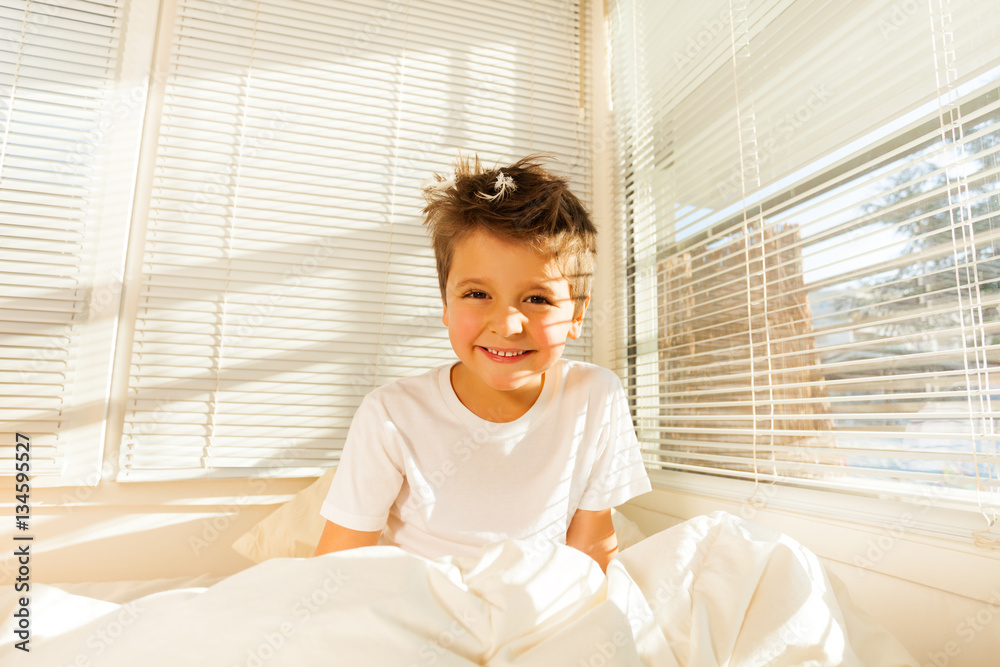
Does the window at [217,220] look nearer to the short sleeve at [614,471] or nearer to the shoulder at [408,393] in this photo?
the shoulder at [408,393]

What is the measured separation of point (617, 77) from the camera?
2.05 m

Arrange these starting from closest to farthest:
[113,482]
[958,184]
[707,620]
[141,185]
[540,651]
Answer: [540,651] < [707,620] < [958,184] < [113,482] < [141,185]

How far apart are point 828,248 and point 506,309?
0.61 m

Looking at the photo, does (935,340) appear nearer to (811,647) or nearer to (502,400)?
(811,647)

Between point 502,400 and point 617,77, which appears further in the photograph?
point 617,77

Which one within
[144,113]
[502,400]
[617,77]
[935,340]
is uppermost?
[617,77]

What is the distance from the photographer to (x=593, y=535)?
118cm

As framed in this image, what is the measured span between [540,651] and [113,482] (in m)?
1.41

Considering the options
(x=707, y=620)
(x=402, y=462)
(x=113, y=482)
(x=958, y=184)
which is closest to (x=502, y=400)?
(x=402, y=462)

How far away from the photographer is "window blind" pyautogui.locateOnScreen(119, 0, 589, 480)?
1.58m

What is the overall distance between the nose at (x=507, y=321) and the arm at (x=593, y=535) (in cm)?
43

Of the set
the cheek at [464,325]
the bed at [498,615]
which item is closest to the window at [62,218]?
the bed at [498,615]

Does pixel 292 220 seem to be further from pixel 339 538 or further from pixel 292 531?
pixel 339 538

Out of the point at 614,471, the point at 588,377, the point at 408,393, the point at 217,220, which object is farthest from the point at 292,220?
the point at 614,471
